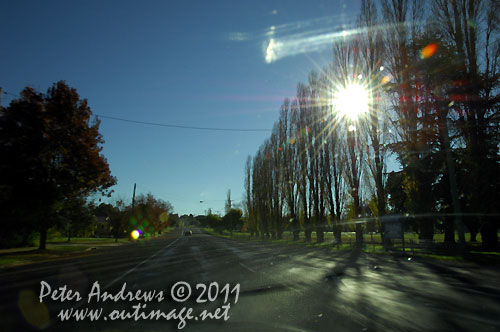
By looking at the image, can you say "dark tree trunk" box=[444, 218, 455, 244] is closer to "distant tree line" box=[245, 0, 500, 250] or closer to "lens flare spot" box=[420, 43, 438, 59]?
"distant tree line" box=[245, 0, 500, 250]

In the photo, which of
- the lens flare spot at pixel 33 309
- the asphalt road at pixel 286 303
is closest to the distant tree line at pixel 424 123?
the asphalt road at pixel 286 303

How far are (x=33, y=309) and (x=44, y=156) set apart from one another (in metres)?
Result: 17.8

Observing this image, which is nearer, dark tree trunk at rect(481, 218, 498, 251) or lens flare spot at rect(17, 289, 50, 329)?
lens flare spot at rect(17, 289, 50, 329)

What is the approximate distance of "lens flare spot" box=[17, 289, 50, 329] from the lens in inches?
227

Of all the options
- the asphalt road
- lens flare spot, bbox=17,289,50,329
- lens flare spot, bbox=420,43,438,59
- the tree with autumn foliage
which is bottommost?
lens flare spot, bbox=17,289,50,329

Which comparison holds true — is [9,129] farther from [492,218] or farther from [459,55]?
[492,218]

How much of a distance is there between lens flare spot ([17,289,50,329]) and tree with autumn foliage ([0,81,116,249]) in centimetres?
1376

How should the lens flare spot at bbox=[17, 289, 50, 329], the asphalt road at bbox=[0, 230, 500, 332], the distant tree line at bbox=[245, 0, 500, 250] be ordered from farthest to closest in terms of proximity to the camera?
the distant tree line at bbox=[245, 0, 500, 250]
the lens flare spot at bbox=[17, 289, 50, 329]
the asphalt road at bbox=[0, 230, 500, 332]

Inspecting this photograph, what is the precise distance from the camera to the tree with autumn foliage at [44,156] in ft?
67.3

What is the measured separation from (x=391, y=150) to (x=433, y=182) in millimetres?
4911

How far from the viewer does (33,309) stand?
269 inches

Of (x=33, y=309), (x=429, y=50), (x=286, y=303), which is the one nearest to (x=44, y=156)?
(x=33, y=309)

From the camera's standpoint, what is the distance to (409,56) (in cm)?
2158

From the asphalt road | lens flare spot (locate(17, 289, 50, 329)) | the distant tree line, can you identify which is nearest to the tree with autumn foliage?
the asphalt road
